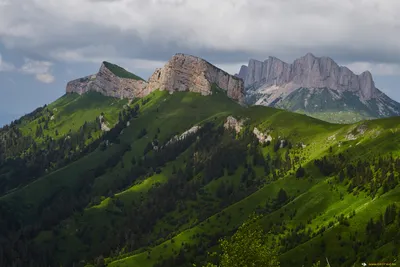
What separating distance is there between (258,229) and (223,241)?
6.96 metres

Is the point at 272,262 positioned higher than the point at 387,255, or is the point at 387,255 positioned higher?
the point at 272,262

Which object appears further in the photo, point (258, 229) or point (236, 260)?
point (258, 229)

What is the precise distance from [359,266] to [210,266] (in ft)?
468

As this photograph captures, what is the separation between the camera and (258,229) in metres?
77.8

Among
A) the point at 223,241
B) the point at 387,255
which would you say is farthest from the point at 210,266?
the point at 387,255

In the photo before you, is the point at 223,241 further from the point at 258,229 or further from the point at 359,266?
the point at 359,266

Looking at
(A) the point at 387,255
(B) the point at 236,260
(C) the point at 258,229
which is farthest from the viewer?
(A) the point at 387,255

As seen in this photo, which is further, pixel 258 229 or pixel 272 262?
pixel 258 229

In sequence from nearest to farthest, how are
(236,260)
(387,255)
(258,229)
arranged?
(236,260), (258,229), (387,255)

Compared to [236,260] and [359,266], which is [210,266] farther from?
[359,266]

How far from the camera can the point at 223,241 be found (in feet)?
244

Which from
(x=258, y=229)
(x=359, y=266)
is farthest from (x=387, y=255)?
(x=258, y=229)

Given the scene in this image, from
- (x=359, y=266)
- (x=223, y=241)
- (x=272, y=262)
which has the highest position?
(x=223, y=241)

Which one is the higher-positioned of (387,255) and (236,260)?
(236,260)
